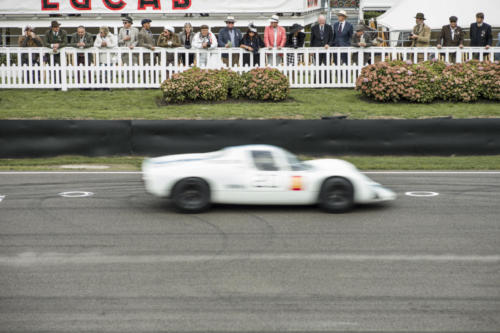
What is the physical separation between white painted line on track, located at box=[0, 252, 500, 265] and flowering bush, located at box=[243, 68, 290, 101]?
38.1ft

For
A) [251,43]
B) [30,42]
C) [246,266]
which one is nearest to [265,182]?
[246,266]

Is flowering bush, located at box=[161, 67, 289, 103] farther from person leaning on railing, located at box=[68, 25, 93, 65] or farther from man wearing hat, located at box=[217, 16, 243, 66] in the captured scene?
person leaning on railing, located at box=[68, 25, 93, 65]

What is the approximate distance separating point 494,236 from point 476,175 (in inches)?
196

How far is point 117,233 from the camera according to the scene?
32.0 ft

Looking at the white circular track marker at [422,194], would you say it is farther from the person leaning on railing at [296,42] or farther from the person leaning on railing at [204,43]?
the person leaning on railing at [204,43]

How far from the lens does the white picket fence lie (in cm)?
2100

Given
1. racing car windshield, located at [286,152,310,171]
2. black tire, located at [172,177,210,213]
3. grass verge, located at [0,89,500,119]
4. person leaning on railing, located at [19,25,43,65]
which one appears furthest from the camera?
person leaning on railing, located at [19,25,43,65]

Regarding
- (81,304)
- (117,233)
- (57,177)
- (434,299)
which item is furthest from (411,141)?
(81,304)

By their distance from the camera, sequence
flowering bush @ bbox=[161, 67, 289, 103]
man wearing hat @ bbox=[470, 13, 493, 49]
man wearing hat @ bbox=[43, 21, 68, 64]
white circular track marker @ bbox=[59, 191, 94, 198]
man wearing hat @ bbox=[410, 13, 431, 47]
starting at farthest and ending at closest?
man wearing hat @ bbox=[410, 13, 431, 47]
man wearing hat @ bbox=[470, 13, 493, 49]
man wearing hat @ bbox=[43, 21, 68, 64]
flowering bush @ bbox=[161, 67, 289, 103]
white circular track marker @ bbox=[59, 191, 94, 198]

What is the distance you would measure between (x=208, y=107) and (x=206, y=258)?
11.0 meters

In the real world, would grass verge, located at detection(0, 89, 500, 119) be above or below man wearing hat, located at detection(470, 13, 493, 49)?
below

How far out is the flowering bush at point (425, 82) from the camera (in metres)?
20.0

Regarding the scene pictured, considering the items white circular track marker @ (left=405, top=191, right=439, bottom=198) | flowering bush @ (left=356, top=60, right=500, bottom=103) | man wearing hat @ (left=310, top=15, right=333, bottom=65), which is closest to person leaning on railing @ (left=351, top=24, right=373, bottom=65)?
man wearing hat @ (left=310, top=15, right=333, bottom=65)

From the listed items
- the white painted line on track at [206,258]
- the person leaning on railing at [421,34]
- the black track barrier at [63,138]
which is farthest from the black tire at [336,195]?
the person leaning on railing at [421,34]
